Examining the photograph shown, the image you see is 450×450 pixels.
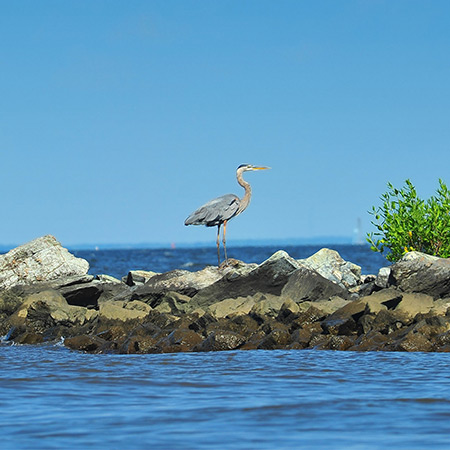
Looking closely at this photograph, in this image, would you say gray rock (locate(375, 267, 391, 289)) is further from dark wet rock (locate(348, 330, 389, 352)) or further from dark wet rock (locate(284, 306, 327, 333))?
dark wet rock (locate(348, 330, 389, 352))

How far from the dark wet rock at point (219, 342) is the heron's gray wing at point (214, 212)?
9676mm

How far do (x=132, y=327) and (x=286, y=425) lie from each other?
26.2 ft

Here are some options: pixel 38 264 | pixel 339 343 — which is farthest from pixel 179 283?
pixel 339 343

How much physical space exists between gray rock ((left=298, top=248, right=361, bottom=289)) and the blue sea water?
24.9ft

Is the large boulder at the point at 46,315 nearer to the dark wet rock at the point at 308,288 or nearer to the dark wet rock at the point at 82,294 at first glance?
the dark wet rock at the point at 82,294

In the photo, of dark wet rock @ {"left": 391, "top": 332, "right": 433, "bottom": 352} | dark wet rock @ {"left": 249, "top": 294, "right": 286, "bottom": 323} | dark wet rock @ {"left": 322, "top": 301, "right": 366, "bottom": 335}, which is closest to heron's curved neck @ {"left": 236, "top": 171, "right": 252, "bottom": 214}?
dark wet rock @ {"left": 249, "top": 294, "right": 286, "bottom": 323}

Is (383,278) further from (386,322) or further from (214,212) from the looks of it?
(214,212)

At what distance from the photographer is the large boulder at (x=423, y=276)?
16281 millimetres

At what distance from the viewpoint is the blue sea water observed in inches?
293

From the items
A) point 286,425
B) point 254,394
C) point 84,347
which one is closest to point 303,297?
point 84,347

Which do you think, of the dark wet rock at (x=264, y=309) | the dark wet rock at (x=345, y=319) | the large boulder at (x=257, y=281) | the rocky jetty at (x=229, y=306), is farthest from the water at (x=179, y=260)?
the dark wet rock at (x=345, y=319)

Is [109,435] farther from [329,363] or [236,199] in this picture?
[236,199]

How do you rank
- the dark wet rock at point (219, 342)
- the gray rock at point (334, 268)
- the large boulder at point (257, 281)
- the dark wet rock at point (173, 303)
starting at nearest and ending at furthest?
1. the dark wet rock at point (219, 342)
2. the dark wet rock at point (173, 303)
3. the large boulder at point (257, 281)
4. the gray rock at point (334, 268)

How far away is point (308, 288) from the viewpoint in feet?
57.6
